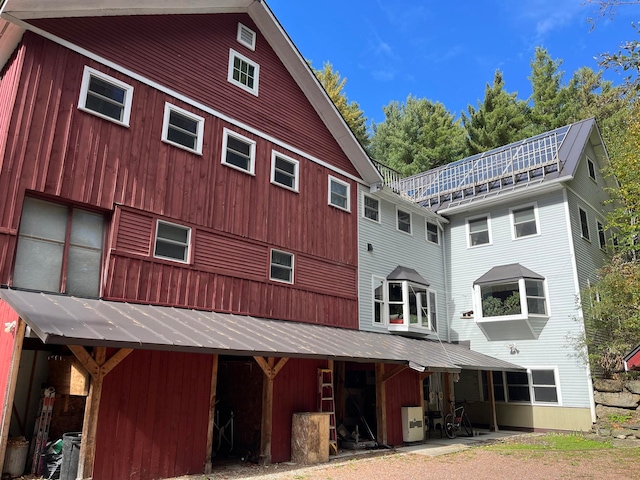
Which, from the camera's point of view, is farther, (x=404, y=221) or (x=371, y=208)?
(x=404, y=221)

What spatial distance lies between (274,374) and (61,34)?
323 inches

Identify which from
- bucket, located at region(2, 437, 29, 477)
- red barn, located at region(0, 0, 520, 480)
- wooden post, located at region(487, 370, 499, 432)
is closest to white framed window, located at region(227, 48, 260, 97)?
red barn, located at region(0, 0, 520, 480)

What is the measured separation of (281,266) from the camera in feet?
42.5

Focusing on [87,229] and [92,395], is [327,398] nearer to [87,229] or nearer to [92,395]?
[92,395]

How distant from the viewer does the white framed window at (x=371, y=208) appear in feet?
54.2

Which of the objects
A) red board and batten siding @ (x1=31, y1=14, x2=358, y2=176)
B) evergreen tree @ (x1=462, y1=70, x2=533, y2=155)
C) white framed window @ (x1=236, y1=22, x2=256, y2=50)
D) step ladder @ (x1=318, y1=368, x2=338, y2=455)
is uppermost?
evergreen tree @ (x1=462, y1=70, x2=533, y2=155)

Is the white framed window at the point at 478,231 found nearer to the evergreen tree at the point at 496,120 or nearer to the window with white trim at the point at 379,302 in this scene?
the window with white trim at the point at 379,302

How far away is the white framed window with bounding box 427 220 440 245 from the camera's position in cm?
1972

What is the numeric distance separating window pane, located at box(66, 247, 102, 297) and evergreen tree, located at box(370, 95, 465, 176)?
27.5m

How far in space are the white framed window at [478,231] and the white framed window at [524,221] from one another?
3.22 feet

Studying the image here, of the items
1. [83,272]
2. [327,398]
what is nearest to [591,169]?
[327,398]

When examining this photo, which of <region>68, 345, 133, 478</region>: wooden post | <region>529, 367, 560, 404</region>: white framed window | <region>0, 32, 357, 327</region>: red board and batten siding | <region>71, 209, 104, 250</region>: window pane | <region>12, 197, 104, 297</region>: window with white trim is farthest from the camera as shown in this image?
<region>529, 367, 560, 404</region>: white framed window

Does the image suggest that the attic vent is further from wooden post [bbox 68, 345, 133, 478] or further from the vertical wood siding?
wooden post [bbox 68, 345, 133, 478]

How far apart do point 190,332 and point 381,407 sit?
7.01 metres
